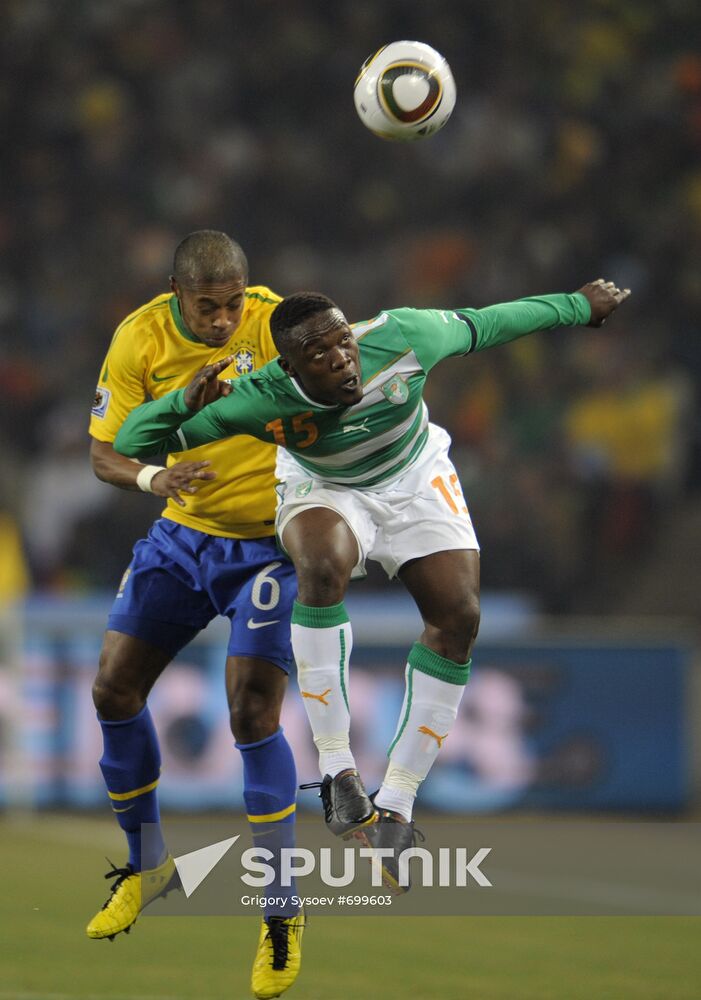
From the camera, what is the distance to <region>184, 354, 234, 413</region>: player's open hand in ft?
15.9

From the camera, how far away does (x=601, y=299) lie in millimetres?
5371

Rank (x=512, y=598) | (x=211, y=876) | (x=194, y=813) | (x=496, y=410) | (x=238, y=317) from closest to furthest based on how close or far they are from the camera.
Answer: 1. (x=238, y=317)
2. (x=211, y=876)
3. (x=194, y=813)
4. (x=512, y=598)
5. (x=496, y=410)

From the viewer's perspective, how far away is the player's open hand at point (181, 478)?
15.8 feet

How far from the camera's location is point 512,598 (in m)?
11.8

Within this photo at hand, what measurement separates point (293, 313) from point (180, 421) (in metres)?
0.48

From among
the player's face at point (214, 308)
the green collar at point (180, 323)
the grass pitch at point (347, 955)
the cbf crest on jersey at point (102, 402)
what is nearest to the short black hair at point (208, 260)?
the player's face at point (214, 308)

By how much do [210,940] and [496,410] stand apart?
21.5 ft

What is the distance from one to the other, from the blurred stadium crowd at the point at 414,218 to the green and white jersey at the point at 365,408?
6.68m

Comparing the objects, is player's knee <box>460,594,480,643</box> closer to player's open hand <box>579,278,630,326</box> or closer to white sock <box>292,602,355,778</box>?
white sock <box>292,602,355,778</box>

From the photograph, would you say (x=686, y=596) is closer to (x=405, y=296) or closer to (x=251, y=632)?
(x=405, y=296)

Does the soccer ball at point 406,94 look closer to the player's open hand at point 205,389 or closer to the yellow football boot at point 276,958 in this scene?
the player's open hand at point 205,389

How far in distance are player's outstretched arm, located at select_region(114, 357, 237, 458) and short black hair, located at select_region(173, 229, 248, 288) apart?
0.29 metres

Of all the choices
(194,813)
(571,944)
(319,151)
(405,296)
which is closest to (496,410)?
(405,296)

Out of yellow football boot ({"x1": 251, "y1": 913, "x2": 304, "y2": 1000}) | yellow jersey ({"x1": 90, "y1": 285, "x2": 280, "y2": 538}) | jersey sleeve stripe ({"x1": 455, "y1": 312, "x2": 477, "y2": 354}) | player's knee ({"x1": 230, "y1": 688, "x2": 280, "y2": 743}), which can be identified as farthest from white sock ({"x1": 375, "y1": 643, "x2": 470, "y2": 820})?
jersey sleeve stripe ({"x1": 455, "y1": 312, "x2": 477, "y2": 354})
